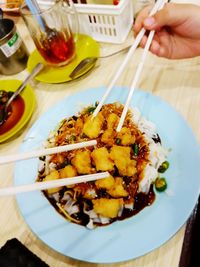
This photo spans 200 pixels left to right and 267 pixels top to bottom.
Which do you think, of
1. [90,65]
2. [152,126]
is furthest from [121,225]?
[90,65]

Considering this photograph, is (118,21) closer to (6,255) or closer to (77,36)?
(77,36)

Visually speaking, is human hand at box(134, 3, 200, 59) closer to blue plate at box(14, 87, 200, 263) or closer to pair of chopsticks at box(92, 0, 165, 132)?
pair of chopsticks at box(92, 0, 165, 132)

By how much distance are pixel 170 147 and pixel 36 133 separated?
51 centimetres

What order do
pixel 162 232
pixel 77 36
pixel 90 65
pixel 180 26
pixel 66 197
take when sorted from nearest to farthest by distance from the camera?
pixel 162 232
pixel 66 197
pixel 180 26
pixel 90 65
pixel 77 36

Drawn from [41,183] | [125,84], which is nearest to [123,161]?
[41,183]

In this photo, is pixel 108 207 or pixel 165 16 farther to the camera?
pixel 165 16

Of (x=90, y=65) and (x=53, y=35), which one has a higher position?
(x=53, y=35)

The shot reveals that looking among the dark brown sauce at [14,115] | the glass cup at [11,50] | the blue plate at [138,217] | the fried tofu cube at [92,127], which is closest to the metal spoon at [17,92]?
the dark brown sauce at [14,115]

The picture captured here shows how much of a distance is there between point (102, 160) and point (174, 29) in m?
0.72

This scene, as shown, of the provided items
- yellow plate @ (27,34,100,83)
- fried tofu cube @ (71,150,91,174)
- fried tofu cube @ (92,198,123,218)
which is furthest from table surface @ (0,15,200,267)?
fried tofu cube @ (71,150,91,174)

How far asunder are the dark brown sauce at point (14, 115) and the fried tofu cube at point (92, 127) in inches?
14.9

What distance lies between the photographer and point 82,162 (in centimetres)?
84

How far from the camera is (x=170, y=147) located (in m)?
0.89

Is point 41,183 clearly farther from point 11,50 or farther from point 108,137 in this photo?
point 11,50
